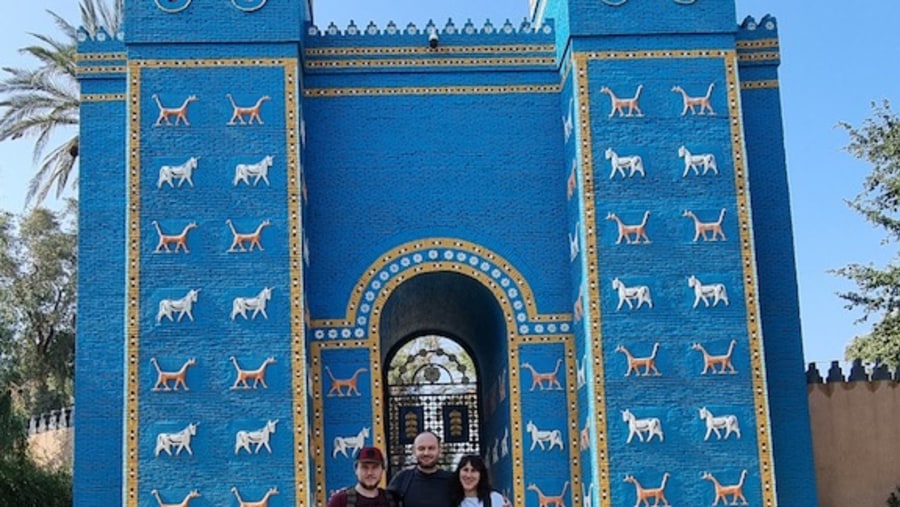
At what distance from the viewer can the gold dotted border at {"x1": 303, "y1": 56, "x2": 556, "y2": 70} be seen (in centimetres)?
1567

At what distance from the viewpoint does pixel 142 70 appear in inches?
581

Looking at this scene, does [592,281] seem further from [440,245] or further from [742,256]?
[440,245]

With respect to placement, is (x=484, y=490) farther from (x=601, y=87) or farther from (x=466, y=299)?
(x=466, y=299)

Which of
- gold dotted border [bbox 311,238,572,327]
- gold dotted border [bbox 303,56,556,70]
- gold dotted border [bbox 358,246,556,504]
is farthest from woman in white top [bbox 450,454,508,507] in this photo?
gold dotted border [bbox 303,56,556,70]

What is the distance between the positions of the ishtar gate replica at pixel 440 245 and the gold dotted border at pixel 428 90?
35 mm

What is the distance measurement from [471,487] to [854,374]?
35.9ft

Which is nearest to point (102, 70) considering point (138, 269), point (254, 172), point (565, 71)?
point (254, 172)

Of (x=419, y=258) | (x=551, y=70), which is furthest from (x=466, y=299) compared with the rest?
(x=551, y=70)

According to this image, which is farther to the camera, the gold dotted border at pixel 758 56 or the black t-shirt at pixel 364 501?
the gold dotted border at pixel 758 56

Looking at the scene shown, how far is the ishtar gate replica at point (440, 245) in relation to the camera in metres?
14.0

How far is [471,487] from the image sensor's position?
6.61 meters

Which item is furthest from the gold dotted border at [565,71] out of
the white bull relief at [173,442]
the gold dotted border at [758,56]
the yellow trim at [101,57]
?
the white bull relief at [173,442]

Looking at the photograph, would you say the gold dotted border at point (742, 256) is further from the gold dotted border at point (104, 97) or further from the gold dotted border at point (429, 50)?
the gold dotted border at point (104, 97)

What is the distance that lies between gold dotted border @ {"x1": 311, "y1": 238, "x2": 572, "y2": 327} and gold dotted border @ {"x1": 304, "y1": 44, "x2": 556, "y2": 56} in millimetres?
2266
